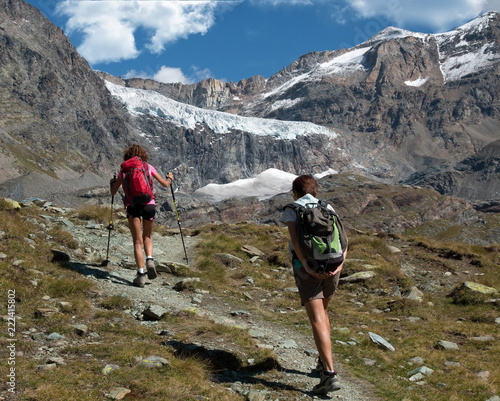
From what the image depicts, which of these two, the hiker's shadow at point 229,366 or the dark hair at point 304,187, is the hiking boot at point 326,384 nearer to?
the hiker's shadow at point 229,366

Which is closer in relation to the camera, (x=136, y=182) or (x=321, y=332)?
(x=321, y=332)

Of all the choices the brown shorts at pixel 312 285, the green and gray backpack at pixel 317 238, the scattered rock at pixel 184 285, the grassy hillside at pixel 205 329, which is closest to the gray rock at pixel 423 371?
the grassy hillside at pixel 205 329

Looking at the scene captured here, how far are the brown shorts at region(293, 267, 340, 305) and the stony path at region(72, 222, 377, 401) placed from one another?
144 cm

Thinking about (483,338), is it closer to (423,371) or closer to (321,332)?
(423,371)

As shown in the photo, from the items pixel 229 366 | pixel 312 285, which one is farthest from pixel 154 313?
pixel 312 285

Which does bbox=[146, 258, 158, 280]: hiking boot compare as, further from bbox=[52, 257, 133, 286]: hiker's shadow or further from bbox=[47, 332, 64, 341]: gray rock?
bbox=[47, 332, 64, 341]: gray rock

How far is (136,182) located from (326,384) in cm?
719

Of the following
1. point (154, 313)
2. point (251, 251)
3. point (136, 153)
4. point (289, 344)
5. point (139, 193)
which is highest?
point (136, 153)

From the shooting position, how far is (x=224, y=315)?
1184 cm

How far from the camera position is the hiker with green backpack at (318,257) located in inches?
296

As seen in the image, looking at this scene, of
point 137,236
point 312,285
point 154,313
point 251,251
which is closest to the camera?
point 312,285

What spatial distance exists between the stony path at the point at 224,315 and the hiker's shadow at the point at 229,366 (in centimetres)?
5

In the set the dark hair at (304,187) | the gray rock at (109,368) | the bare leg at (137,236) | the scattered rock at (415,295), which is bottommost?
the scattered rock at (415,295)

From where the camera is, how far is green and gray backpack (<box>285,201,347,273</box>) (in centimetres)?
752
